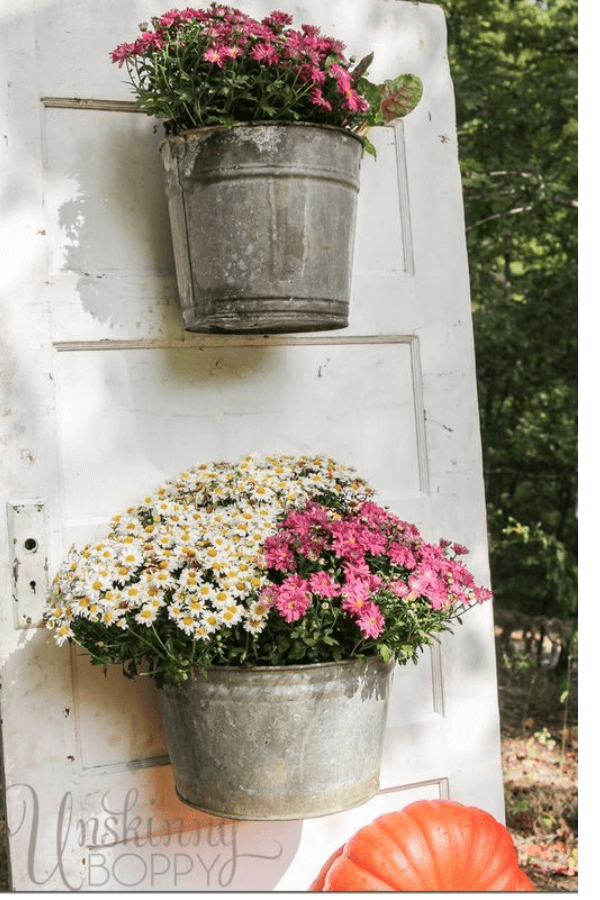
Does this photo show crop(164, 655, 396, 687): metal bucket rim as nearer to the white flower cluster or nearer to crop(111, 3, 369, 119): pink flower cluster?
the white flower cluster

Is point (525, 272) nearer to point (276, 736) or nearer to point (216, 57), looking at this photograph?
point (216, 57)

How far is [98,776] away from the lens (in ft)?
6.59

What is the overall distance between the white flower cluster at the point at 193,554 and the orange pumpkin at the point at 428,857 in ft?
2.07

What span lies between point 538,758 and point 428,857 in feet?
8.68

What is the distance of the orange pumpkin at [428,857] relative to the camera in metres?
1.95

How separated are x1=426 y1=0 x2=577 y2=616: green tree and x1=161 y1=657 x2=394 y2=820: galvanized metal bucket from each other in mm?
2797

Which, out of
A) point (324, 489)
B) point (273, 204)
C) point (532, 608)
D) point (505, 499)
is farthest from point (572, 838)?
point (273, 204)

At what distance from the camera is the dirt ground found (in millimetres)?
3660

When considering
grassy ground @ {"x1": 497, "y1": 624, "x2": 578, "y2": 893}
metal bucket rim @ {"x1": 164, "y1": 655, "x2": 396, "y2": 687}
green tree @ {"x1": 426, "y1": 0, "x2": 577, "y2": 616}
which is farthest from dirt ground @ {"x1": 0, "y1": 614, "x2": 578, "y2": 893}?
metal bucket rim @ {"x1": 164, "y1": 655, "x2": 396, "y2": 687}

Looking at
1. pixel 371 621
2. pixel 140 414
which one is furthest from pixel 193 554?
pixel 140 414

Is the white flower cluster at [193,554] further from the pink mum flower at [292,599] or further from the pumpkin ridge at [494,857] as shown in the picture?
the pumpkin ridge at [494,857]

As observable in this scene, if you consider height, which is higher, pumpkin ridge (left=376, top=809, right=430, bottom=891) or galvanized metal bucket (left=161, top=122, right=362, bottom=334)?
galvanized metal bucket (left=161, top=122, right=362, bottom=334)

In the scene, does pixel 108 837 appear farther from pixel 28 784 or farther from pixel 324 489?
pixel 324 489

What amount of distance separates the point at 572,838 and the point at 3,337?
117 inches
